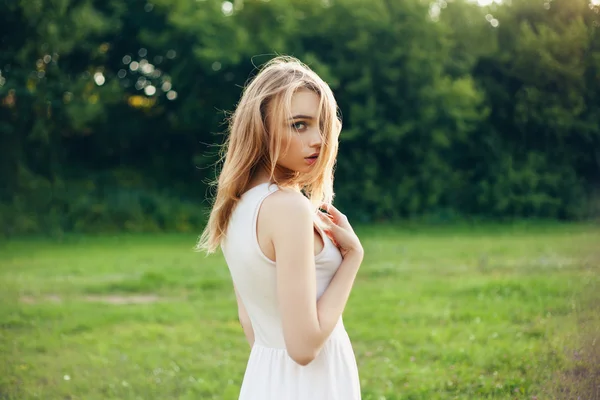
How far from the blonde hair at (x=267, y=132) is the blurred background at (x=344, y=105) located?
15.9 meters

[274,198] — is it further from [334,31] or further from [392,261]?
[334,31]

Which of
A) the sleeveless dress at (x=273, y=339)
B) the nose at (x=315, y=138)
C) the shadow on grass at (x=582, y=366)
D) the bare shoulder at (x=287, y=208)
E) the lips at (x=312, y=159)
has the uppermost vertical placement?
the nose at (x=315, y=138)

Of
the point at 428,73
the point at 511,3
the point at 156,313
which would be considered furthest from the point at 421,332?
the point at 511,3

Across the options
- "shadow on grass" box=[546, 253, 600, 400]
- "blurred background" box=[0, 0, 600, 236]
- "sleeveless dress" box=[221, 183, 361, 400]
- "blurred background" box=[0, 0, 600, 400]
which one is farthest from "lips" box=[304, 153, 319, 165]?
"blurred background" box=[0, 0, 600, 236]

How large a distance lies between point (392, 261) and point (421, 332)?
16.7ft

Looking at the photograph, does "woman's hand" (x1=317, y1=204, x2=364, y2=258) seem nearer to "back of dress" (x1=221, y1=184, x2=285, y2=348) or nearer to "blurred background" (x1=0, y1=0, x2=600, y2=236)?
"back of dress" (x1=221, y1=184, x2=285, y2=348)

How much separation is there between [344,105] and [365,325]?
46.4 ft

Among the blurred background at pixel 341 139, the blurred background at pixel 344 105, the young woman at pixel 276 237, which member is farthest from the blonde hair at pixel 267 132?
the blurred background at pixel 344 105

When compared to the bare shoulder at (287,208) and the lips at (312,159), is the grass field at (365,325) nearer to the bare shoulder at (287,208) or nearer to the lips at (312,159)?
the lips at (312,159)

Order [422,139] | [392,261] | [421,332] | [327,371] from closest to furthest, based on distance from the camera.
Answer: [327,371] → [421,332] → [392,261] → [422,139]

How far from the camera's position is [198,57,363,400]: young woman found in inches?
70.6

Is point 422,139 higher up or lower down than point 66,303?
higher up

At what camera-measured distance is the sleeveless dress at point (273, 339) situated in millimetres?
1861

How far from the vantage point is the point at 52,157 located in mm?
19047
